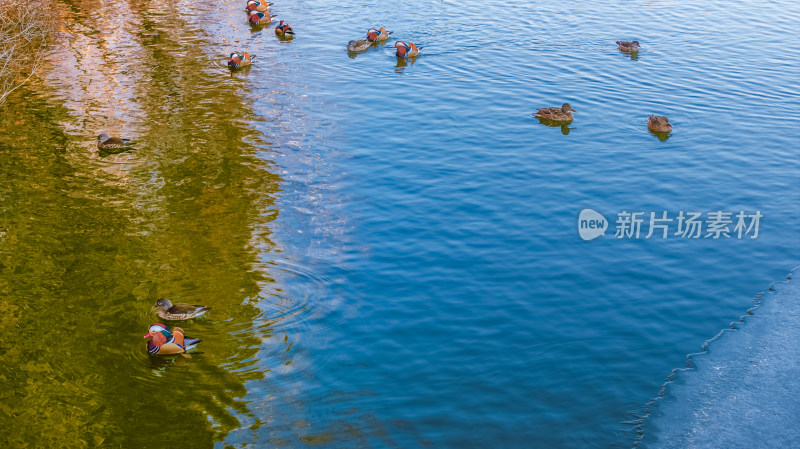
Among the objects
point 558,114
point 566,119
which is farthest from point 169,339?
point 566,119

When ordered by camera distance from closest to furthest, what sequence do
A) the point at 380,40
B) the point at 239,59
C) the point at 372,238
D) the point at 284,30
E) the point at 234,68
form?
the point at 372,238 < the point at 239,59 < the point at 234,68 < the point at 380,40 < the point at 284,30

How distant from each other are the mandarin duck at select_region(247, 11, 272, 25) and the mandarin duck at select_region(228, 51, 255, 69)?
5676mm

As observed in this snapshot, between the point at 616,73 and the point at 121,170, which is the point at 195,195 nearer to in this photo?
the point at 121,170

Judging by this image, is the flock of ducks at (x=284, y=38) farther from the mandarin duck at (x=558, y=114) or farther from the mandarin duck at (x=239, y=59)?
the mandarin duck at (x=558, y=114)

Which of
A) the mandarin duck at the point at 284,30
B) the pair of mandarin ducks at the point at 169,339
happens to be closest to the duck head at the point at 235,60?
the mandarin duck at the point at 284,30

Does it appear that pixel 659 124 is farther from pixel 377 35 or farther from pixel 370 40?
pixel 370 40

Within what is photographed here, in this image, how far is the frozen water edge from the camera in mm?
10617

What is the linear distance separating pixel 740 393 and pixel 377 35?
21.0 meters

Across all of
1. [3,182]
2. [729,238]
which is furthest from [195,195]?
[729,238]

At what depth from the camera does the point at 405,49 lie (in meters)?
27.0

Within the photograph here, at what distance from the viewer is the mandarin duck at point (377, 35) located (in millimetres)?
28547

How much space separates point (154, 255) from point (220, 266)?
58.0 inches

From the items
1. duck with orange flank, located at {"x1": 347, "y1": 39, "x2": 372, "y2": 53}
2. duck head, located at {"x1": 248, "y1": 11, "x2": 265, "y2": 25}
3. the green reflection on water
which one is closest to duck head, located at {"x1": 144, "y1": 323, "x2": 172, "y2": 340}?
the green reflection on water

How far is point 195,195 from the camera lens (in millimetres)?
17219
